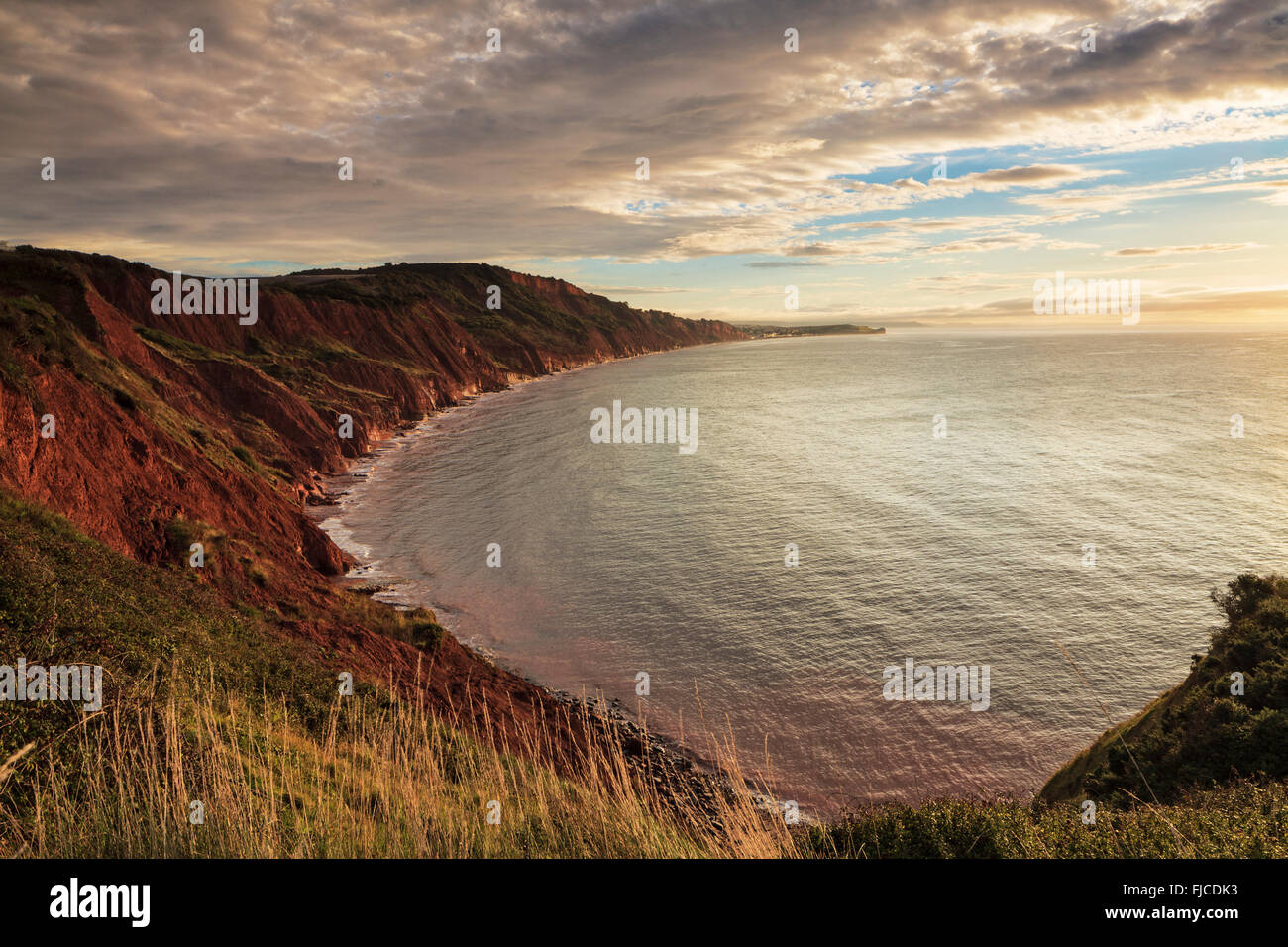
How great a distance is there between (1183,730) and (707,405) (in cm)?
8150

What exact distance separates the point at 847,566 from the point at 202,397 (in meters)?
41.6

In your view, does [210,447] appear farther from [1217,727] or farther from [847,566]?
[1217,727]

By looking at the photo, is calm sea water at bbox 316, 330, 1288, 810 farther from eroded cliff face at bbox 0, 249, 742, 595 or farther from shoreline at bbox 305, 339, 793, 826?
eroded cliff face at bbox 0, 249, 742, 595

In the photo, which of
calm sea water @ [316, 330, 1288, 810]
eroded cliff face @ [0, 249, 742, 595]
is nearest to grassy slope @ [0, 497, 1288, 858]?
eroded cliff face @ [0, 249, 742, 595]

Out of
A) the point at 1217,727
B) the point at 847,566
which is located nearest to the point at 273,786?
the point at 1217,727

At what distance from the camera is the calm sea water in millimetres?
21703

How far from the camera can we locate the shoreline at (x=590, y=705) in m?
16.9

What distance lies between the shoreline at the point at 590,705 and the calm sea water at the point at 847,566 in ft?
2.31

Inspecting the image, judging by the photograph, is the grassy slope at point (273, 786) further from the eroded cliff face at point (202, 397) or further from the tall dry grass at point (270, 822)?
the eroded cliff face at point (202, 397)

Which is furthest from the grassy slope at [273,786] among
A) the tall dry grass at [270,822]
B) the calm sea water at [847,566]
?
→ the calm sea water at [847,566]

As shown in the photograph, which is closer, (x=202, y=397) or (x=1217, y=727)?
(x=1217, y=727)

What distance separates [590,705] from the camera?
22328 millimetres
